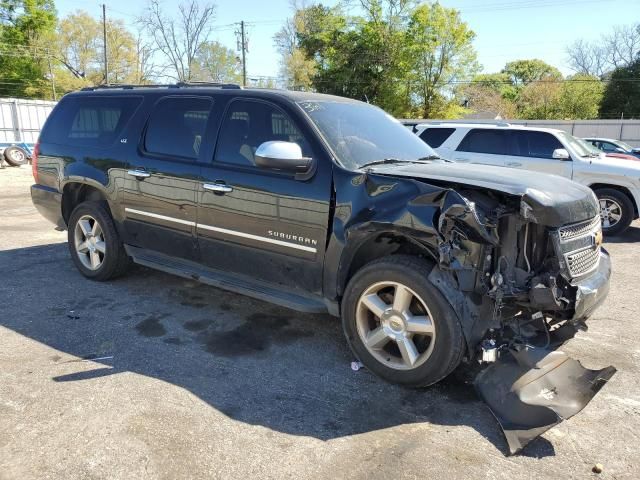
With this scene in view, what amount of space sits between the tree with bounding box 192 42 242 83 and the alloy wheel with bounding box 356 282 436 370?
50.8 m

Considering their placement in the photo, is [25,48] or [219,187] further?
[25,48]

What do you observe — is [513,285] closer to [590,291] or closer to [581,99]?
[590,291]

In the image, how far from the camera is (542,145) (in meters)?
9.59

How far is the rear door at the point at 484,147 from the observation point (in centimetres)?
969

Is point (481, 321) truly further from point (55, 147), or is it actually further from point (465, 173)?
point (55, 147)

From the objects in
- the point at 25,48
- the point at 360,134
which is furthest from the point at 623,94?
the point at 25,48

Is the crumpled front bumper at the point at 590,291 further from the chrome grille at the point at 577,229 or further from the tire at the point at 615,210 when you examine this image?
the tire at the point at 615,210

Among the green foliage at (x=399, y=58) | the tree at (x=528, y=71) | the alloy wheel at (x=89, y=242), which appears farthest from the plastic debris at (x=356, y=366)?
the tree at (x=528, y=71)

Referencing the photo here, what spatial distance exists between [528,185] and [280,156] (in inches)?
64.1

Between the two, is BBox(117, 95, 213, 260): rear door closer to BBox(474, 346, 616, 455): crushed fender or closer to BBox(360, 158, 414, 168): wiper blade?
BBox(360, 158, 414, 168): wiper blade

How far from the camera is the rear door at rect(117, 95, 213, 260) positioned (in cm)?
452

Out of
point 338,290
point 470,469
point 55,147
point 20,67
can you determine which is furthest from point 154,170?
point 20,67

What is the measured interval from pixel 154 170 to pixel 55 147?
1.72 meters

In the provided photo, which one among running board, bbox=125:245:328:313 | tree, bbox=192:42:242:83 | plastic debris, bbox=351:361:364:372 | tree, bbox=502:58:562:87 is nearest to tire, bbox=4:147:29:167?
running board, bbox=125:245:328:313
